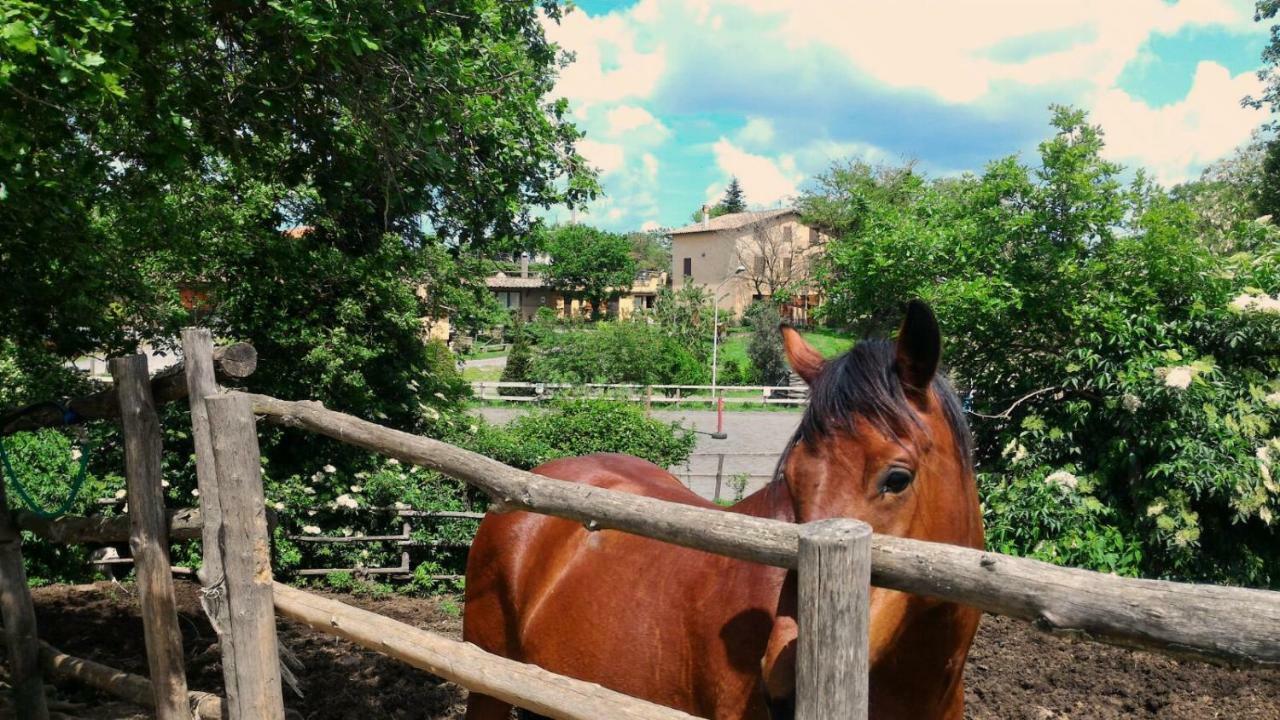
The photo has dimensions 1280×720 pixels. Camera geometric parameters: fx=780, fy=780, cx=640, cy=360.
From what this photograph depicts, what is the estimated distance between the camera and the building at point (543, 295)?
166 ft

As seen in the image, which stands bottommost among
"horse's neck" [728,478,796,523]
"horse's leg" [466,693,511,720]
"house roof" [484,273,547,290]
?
"horse's leg" [466,693,511,720]

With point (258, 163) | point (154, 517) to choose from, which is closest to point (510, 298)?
point (258, 163)

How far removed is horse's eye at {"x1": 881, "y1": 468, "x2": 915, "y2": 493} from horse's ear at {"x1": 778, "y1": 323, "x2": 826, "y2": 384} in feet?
1.47

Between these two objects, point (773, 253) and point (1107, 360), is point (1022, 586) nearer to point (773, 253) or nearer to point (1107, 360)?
point (1107, 360)

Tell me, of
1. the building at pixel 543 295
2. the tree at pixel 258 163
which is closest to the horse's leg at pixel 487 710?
the tree at pixel 258 163

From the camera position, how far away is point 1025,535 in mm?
6750

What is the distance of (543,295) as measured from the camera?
5300 centimetres

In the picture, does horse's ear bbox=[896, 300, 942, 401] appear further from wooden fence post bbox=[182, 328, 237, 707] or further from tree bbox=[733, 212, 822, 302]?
tree bbox=[733, 212, 822, 302]

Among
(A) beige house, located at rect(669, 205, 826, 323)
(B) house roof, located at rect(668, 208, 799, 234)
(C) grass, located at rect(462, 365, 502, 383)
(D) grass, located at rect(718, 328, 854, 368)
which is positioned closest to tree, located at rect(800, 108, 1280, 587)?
(D) grass, located at rect(718, 328, 854, 368)

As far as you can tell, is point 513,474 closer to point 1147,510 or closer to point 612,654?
point 612,654

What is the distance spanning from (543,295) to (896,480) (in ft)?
170

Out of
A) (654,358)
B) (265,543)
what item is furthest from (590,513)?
(654,358)

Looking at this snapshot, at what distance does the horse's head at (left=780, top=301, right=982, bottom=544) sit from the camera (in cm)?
188

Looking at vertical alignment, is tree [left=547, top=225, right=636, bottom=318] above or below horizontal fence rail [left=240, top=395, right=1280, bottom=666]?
above
